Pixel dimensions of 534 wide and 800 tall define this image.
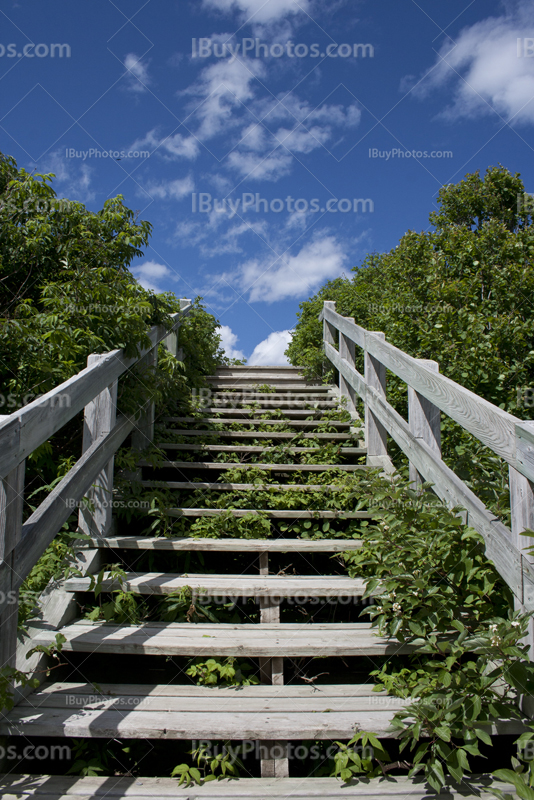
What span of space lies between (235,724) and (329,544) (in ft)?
4.91

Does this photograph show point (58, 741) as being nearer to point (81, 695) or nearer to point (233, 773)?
point (81, 695)

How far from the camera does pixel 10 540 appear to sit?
2184 millimetres

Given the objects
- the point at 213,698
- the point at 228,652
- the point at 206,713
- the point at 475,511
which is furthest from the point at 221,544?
the point at 475,511

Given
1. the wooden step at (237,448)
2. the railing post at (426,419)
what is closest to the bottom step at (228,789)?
the railing post at (426,419)

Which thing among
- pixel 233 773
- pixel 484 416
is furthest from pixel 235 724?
pixel 484 416

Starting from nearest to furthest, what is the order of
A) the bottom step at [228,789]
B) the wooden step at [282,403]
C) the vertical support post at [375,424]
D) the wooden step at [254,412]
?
the bottom step at [228,789]
the vertical support post at [375,424]
the wooden step at [254,412]
the wooden step at [282,403]

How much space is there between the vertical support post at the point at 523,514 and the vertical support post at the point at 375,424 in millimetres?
2430

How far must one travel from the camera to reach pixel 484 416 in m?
2.47

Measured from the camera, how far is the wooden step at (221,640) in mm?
2520

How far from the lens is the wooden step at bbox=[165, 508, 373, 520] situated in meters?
3.68

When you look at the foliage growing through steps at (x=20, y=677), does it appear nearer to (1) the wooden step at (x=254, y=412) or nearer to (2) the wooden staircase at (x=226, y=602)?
(2) the wooden staircase at (x=226, y=602)

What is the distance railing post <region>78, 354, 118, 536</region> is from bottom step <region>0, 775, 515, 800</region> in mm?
1494

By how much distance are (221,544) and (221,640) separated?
82 cm

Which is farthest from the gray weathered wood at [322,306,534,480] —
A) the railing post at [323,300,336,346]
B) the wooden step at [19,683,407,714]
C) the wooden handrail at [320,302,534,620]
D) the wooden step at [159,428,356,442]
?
the railing post at [323,300,336,346]
